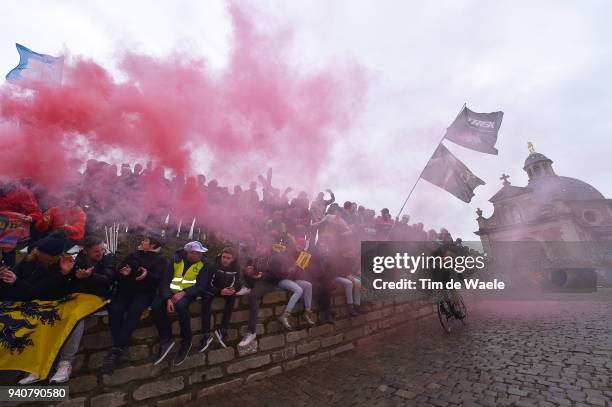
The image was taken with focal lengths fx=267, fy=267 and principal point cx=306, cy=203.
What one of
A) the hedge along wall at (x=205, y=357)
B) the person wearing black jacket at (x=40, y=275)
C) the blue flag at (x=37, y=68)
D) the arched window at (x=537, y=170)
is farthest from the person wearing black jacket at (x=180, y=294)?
the arched window at (x=537, y=170)

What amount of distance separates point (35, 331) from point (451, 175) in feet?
36.4

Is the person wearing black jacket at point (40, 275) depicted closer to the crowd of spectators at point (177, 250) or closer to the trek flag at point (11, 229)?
the crowd of spectators at point (177, 250)

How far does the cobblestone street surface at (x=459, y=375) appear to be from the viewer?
12.5ft

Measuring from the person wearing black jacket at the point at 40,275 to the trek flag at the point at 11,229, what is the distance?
3.70 feet

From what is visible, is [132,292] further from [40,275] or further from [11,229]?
[11,229]

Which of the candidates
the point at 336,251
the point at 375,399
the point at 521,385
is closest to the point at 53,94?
the point at 336,251

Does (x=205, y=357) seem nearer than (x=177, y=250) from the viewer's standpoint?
Yes

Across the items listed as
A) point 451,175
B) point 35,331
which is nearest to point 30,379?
point 35,331

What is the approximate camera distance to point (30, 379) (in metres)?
3.30

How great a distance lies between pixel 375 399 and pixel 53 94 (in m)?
8.34

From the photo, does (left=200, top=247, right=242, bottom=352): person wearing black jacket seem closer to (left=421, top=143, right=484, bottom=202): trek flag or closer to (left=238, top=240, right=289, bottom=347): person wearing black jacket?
(left=238, top=240, right=289, bottom=347): person wearing black jacket

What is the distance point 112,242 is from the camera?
21.1 ft

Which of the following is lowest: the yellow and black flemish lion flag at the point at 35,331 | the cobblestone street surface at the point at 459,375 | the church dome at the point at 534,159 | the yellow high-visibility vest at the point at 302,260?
the cobblestone street surface at the point at 459,375

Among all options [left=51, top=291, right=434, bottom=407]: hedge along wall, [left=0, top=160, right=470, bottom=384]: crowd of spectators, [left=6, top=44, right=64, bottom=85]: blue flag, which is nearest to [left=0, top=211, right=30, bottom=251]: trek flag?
[left=0, top=160, right=470, bottom=384]: crowd of spectators
